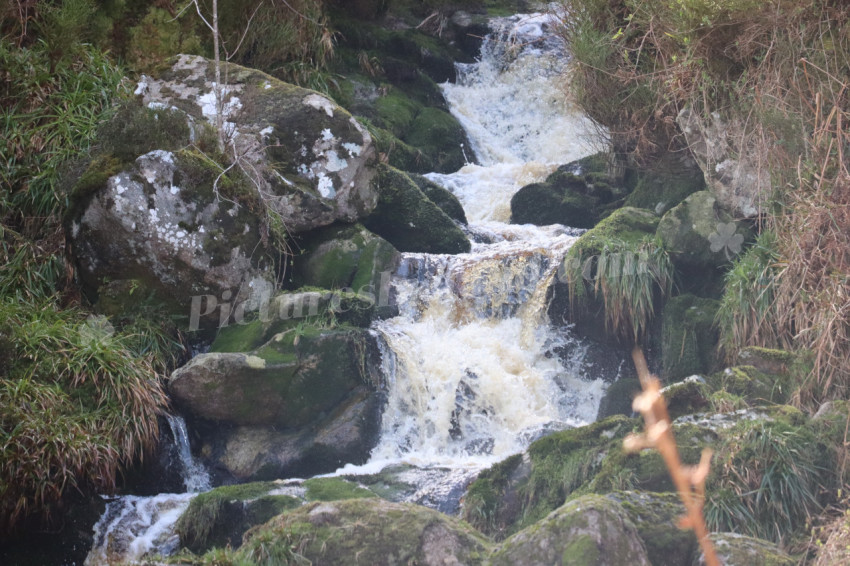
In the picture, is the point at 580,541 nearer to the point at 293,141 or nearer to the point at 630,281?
the point at 630,281

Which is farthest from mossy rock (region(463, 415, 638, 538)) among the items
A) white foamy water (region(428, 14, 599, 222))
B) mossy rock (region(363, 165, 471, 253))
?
white foamy water (region(428, 14, 599, 222))

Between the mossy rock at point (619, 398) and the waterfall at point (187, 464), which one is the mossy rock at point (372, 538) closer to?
the waterfall at point (187, 464)

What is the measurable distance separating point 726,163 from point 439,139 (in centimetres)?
509

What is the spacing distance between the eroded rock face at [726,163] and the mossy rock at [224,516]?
436 cm

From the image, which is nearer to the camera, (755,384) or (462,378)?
(755,384)

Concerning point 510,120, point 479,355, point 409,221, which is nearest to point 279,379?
point 479,355

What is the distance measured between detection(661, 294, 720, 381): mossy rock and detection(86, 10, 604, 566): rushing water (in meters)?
0.68

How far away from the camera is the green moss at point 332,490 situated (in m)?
5.41

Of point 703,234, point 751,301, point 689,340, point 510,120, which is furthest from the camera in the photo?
point 510,120

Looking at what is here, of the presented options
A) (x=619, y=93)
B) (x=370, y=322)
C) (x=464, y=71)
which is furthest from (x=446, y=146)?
(x=370, y=322)

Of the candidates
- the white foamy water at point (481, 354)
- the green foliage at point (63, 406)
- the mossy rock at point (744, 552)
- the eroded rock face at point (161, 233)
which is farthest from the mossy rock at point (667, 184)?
the green foliage at point (63, 406)

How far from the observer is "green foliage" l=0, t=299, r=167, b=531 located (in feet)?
16.8

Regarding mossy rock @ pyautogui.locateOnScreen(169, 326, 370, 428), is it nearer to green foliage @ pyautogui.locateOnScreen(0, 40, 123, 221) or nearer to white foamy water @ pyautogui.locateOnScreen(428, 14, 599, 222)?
green foliage @ pyautogui.locateOnScreen(0, 40, 123, 221)

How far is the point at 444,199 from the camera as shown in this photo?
905 cm
